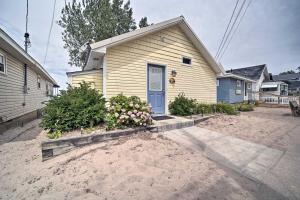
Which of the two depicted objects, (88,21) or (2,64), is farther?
(88,21)

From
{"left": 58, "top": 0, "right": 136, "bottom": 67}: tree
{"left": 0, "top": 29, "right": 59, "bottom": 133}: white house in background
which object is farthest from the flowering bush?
{"left": 58, "top": 0, "right": 136, "bottom": 67}: tree

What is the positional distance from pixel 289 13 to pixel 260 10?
1495 millimetres

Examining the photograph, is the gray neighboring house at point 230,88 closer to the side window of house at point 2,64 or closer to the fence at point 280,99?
the fence at point 280,99

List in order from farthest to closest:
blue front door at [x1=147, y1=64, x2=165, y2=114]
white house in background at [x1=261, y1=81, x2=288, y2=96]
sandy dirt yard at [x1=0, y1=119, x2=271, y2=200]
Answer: white house in background at [x1=261, y1=81, x2=288, y2=96], blue front door at [x1=147, y1=64, x2=165, y2=114], sandy dirt yard at [x1=0, y1=119, x2=271, y2=200]

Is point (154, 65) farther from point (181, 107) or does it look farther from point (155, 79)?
point (181, 107)

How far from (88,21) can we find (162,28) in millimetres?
11523

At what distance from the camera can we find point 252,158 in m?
3.38

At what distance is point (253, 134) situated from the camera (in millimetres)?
5156

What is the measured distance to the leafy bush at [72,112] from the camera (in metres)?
4.11

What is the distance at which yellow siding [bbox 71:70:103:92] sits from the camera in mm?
5770

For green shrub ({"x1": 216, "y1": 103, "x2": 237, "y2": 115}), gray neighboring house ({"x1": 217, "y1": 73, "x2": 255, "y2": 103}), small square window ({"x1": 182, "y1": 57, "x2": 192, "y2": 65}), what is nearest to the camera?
small square window ({"x1": 182, "y1": 57, "x2": 192, "y2": 65})

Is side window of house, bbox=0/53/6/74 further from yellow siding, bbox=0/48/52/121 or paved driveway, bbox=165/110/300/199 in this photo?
paved driveway, bbox=165/110/300/199

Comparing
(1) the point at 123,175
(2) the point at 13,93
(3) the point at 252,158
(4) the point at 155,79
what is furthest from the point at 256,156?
(2) the point at 13,93

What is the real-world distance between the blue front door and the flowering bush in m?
2.00
